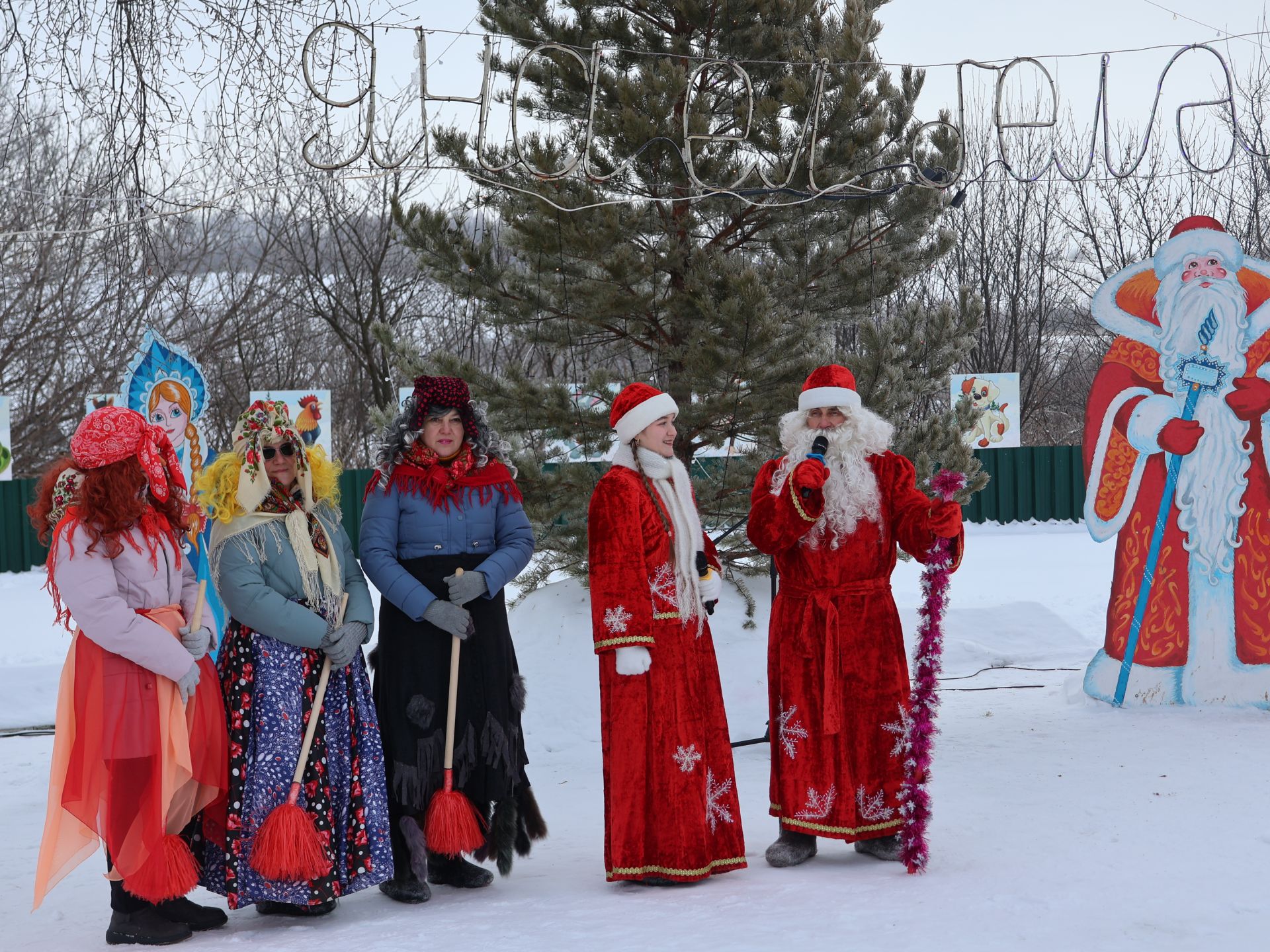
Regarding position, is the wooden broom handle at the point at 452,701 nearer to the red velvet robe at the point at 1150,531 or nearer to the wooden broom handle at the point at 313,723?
the wooden broom handle at the point at 313,723

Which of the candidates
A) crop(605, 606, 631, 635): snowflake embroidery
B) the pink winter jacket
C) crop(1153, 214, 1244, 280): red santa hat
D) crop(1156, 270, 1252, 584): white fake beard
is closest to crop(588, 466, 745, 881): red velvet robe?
crop(605, 606, 631, 635): snowflake embroidery

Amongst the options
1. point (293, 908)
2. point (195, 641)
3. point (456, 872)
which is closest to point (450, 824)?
point (456, 872)

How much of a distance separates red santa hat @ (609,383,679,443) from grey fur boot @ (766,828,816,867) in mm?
1420

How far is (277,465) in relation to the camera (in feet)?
12.5

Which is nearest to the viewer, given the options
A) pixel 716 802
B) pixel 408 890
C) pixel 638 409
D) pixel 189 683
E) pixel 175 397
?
pixel 189 683

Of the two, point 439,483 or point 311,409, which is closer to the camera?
point 439,483

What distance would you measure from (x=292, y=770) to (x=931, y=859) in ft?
6.65

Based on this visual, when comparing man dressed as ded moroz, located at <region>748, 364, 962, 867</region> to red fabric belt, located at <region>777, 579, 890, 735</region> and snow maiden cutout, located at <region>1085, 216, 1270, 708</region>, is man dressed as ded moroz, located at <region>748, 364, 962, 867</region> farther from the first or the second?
snow maiden cutout, located at <region>1085, 216, 1270, 708</region>

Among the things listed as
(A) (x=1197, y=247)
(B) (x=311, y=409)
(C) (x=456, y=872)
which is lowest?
(C) (x=456, y=872)

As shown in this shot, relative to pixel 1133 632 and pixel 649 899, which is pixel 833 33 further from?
pixel 649 899

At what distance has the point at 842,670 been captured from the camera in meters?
4.04

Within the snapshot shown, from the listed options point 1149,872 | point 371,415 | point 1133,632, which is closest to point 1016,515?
point 1133,632

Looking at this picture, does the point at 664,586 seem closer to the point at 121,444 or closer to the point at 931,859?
the point at 931,859

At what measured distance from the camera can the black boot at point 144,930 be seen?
3.39 meters
